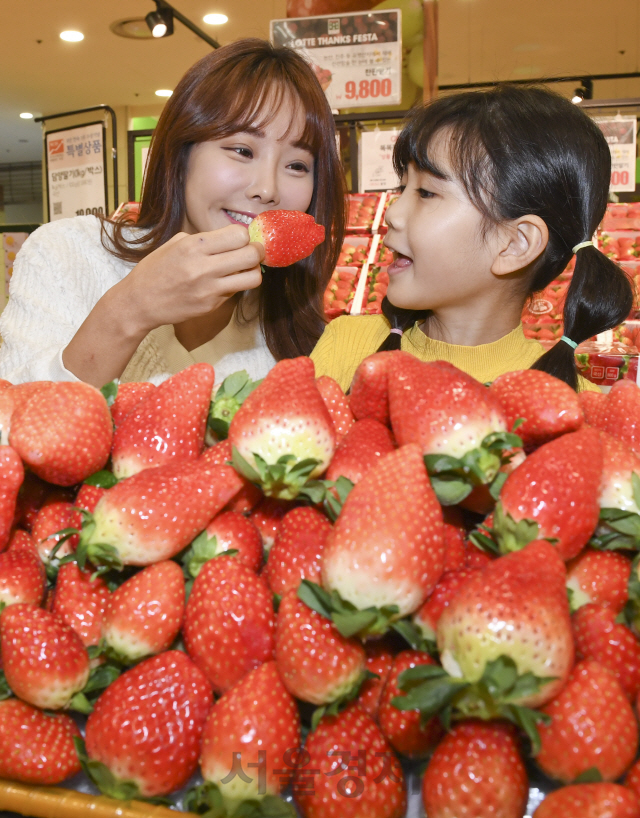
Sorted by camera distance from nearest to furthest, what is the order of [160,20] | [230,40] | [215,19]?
[160,20]
[215,19]
[230,40]

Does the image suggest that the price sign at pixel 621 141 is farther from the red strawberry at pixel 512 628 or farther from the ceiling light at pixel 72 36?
the ceiling light at pixel 72 36

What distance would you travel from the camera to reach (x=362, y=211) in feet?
11.8

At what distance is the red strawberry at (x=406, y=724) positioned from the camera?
586 mm

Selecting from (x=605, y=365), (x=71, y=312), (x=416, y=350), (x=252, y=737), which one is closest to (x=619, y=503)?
(x=252, y=737)

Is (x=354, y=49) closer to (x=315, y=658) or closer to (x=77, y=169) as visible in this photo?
(x=77, y=169)

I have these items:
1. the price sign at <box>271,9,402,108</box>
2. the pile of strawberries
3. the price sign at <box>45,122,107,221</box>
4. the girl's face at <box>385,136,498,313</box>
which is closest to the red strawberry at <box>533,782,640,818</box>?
the pile of strawberries

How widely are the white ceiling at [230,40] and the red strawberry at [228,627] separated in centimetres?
606

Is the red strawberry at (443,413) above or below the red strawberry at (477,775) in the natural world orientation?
above

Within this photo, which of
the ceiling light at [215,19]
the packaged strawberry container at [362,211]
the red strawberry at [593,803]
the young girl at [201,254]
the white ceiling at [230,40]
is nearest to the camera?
the red strawberry at [593,803]

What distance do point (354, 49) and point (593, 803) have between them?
356cm

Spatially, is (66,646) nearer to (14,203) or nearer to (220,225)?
(220,225)

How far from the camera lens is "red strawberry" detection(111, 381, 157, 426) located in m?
0.83

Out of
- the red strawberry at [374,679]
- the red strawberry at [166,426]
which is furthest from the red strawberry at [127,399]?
the red strawberry at [374,679]

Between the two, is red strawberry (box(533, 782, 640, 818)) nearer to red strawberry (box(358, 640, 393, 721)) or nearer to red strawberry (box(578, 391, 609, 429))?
red strawberry (box(358, 640, 393, 721))
